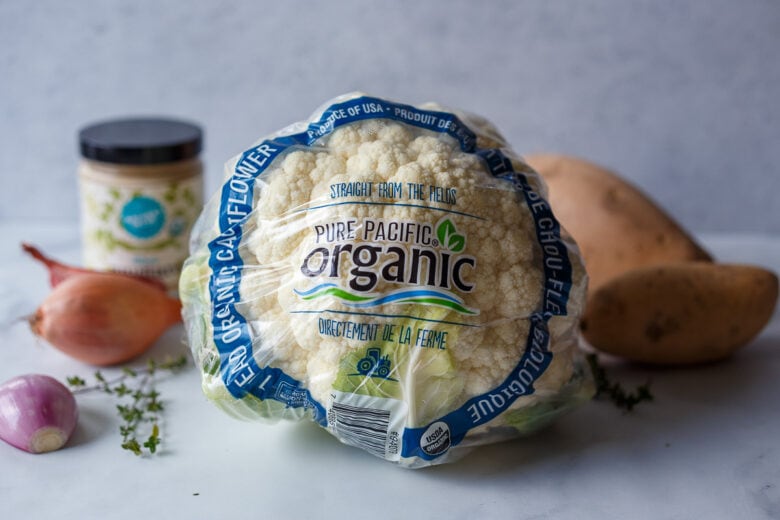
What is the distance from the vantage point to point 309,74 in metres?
1.79

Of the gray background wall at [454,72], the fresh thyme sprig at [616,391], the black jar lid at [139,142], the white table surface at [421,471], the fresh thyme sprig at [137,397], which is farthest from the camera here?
the gray background wall at [454,72]

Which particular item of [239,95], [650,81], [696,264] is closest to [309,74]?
[239,95]

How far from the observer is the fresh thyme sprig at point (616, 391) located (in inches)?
47.4

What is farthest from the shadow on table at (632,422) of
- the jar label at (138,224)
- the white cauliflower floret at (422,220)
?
the jar label at (138,224)

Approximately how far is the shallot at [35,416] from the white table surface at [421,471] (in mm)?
18

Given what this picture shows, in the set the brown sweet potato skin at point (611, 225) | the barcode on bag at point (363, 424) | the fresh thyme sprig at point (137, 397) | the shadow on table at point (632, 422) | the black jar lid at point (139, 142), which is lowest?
the fresh thyme sprig at point (137, 397)

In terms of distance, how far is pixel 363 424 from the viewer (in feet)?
3.28

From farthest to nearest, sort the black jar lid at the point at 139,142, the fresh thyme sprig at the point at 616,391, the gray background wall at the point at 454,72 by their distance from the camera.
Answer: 1. the gray background wall at the point at 454,72
2. the black jar lid at the point at 139,142
3. the fresh thyme sprig at the point at 616,391

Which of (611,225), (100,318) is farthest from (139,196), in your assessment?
(611,225)

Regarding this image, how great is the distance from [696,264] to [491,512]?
593 millimetres

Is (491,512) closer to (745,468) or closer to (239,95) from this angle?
(745,468)

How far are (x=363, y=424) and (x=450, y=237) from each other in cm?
23

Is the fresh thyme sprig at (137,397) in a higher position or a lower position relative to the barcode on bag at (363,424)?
lower

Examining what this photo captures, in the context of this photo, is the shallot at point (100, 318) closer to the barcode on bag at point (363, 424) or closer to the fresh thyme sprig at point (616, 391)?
the barcode on bag at point (363, 424)
